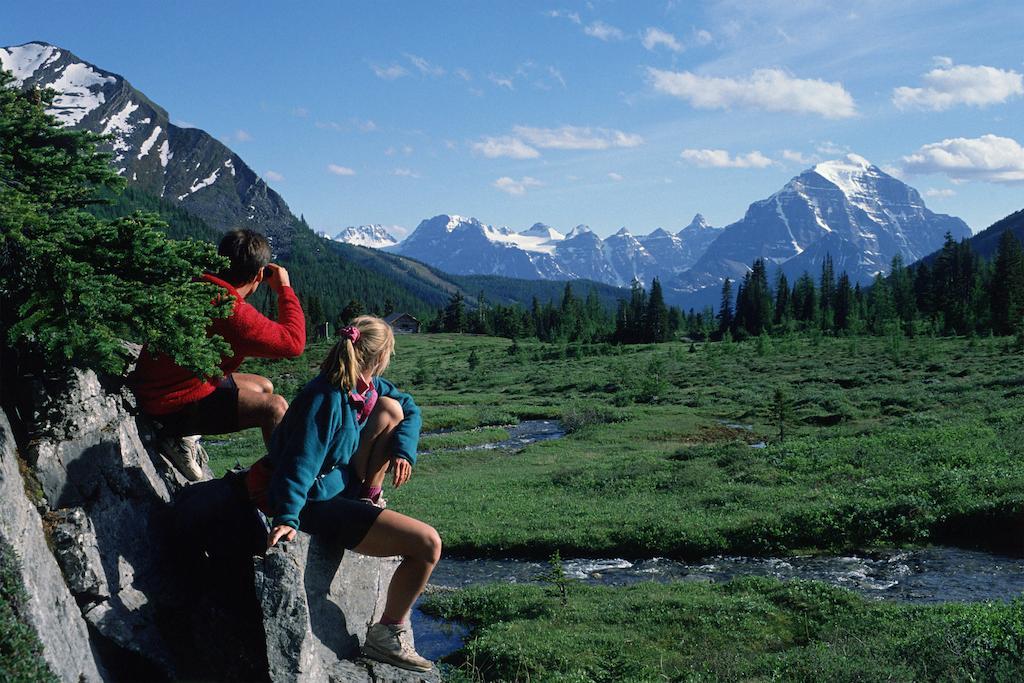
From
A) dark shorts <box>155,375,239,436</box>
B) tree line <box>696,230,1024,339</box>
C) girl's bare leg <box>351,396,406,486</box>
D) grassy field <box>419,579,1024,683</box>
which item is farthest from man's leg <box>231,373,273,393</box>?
tree line <box>696,230,1024,339</box>

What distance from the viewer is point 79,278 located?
648cm

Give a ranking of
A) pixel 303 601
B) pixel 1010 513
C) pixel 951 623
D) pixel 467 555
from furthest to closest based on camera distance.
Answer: pixel 467 555 < pixel 1010 513 < pixel 951 623 < pixel 303 601

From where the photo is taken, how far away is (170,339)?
6.54 meters

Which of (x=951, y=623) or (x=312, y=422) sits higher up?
(x=312, y=422)

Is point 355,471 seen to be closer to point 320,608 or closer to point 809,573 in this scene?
point 320,608

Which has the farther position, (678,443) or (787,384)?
(787,384)

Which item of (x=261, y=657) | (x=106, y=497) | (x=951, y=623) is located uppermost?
(x=106, y=497)

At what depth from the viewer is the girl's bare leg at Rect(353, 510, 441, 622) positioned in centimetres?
680

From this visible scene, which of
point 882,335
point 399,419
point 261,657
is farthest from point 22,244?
point 882,335

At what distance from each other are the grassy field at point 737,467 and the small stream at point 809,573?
710mm

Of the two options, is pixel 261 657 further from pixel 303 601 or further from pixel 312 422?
pixel 312 422

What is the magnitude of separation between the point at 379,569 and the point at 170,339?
3.11 meters

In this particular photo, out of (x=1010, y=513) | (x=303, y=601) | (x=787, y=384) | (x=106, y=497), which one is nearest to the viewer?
(x=303, y=601)

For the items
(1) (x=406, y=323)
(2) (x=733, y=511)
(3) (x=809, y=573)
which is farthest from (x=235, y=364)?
(1) (x=406, y=323)
